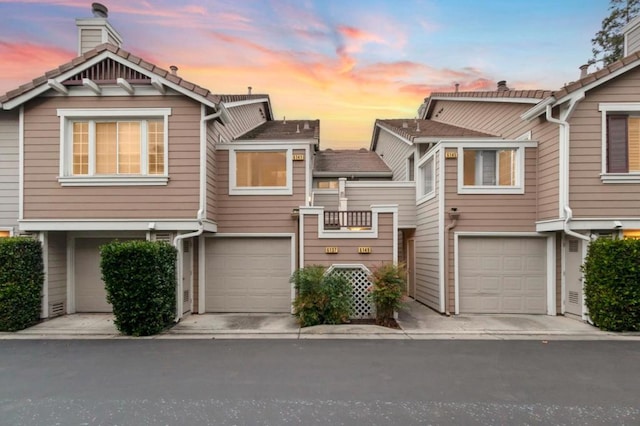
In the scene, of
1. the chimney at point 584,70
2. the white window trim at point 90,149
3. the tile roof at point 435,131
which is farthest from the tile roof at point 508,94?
the white window trim at point 90,149

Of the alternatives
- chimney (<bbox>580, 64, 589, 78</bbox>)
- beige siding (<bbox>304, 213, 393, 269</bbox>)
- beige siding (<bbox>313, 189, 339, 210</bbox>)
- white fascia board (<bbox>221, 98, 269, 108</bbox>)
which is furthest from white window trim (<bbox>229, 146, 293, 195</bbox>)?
chimney (<bbox>580, 64, 589, 78</bbox>)

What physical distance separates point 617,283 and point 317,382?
669 centimetres

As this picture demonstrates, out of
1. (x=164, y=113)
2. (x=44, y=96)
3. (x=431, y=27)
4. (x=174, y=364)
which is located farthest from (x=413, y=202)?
(x=44, y=96)

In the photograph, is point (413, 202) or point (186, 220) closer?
point (186, 220)

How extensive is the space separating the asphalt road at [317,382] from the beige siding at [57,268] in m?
2.22

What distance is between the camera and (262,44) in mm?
13055

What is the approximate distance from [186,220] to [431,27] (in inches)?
448

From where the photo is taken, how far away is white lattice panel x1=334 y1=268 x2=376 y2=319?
27.9 ft

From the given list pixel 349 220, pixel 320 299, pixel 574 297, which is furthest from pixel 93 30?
pixel 574 297

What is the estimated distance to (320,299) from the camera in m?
7.87

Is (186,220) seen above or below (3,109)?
below

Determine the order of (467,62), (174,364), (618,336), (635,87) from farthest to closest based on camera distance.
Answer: (467,62) → (635,87) → (618,336) → (174,364)

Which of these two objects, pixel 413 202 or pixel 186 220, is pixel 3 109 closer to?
pixel 186 220

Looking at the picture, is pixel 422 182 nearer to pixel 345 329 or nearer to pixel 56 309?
pixel 345 329
